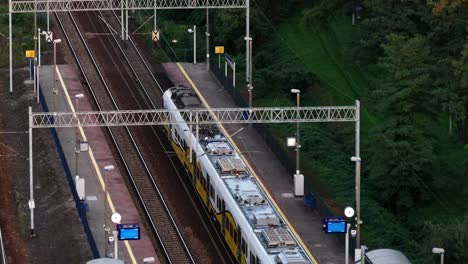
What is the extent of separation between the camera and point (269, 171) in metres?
87.9

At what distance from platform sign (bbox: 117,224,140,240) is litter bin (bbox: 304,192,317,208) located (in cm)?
1492

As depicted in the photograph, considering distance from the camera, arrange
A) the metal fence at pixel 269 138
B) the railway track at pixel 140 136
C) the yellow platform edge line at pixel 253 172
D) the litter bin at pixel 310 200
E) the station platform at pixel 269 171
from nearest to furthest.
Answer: the yellow platform edge line at pixel 253 172 < the station platform at pixel 269 171 < the railway track at pixel 140 136 < the metal fence at pixel 269 138 < the litter bin at pixel 310 200

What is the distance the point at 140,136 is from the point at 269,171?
10.4m

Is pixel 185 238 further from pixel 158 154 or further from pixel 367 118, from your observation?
pixel 367 118

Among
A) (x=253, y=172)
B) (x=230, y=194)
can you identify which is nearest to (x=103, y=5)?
(x=253, y=172)

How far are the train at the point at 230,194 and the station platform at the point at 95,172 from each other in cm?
391

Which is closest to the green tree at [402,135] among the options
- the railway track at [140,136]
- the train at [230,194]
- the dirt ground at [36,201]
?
the train at [230,194]

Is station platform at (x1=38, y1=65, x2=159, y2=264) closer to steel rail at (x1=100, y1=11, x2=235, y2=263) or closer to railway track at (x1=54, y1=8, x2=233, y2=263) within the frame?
railway track at (x1=54, y1=8, x2=233, y2=263)

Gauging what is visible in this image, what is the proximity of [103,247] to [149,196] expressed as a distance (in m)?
8.46

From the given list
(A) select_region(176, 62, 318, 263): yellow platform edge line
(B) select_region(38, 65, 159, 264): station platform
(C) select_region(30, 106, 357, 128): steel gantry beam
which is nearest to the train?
(C) select_region(30, 106, 357, 128): steel gantry beam

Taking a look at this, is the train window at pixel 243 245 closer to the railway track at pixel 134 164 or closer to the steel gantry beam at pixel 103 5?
the railway track at pixel 134 164

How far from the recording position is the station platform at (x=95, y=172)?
76.5 metres

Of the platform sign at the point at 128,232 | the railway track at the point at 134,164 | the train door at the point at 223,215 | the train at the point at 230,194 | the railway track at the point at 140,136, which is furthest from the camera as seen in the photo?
the railway track at the point at 140,136

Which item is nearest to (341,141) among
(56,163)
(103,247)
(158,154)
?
(158,154)
